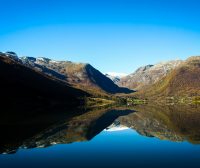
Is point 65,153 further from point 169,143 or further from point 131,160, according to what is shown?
point 169,143

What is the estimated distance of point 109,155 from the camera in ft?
160

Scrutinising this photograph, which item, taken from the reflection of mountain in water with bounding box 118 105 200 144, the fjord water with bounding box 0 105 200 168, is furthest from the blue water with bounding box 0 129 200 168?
the reflection of mountain in water with bounding box 118 105 200 144

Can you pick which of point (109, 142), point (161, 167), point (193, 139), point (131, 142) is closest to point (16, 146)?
point (109, 142)

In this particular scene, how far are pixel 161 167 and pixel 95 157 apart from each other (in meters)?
11.7

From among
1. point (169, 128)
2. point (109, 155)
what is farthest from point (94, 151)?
point (169, 128)

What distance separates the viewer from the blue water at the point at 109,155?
4147 centimetres

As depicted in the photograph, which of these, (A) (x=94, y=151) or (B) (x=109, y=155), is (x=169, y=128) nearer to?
(A) (x=94, y=151)

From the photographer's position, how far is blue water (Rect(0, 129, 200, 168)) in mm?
41469

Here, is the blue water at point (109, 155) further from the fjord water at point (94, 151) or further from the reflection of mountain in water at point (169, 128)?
the reflection of mountain in water at point (169, 128)

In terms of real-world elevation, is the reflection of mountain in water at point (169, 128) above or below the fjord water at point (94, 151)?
above

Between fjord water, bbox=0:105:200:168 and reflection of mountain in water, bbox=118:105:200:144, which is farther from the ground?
reflection of mountain in water, bbox=118:105:200:144

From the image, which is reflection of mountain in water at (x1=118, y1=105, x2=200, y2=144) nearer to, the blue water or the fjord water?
the fjord water

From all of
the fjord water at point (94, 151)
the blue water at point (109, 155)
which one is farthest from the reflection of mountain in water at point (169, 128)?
the blue water at point (109, 155)

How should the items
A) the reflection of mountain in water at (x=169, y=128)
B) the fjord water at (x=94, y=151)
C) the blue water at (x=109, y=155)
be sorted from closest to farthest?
the blue water at (x=109, y=155) < the fjord water at (x=94, y=151) < the reflection of mountain in water at (x=169, y=128)
